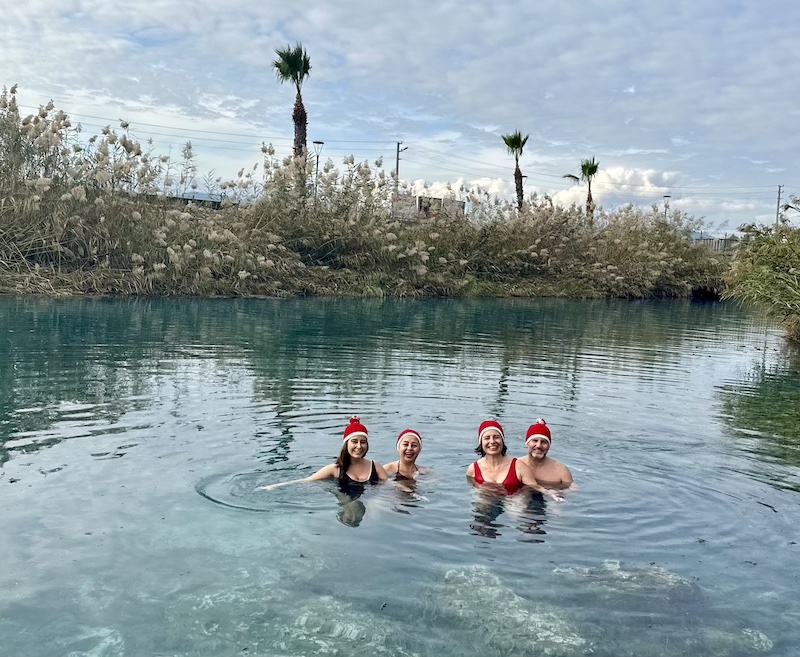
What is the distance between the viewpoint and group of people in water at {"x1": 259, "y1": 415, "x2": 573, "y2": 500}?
8.18 meters

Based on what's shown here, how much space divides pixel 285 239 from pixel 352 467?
2665cm

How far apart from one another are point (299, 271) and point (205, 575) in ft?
93.7

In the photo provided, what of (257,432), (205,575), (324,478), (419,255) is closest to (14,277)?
(419,255)

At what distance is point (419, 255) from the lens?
36.6 m

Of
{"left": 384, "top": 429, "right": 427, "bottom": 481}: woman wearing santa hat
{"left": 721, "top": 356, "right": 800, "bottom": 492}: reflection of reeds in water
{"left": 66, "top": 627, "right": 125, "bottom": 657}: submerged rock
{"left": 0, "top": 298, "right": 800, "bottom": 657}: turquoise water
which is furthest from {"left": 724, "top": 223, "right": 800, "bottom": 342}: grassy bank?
{"left": 66, "top": 627, "right": 125, "bottom": 657}: submerged rock

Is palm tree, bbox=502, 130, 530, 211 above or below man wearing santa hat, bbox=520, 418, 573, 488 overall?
above

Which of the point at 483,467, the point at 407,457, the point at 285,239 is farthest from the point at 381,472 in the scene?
the point at 285,239

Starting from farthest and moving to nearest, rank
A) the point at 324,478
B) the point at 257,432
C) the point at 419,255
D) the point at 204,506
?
the point at 419,255, the point at 257,432, the point at 324,478, the point at 204,506

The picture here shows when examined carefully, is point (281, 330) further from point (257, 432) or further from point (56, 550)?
point (56, 550)

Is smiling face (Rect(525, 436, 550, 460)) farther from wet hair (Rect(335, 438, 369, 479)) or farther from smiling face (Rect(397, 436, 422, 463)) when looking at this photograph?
wet hair (Rect(335, 438, 369, 479))

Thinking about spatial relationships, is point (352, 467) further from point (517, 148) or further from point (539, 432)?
point (517, 148)

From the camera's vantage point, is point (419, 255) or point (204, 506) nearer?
point (204, 506)

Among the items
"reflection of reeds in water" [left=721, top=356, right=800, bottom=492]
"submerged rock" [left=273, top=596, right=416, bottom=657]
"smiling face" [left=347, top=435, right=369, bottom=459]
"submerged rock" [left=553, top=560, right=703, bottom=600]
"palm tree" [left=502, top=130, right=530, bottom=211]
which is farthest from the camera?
"palm tree" [left=502, top=130, right=530, bottom=211]

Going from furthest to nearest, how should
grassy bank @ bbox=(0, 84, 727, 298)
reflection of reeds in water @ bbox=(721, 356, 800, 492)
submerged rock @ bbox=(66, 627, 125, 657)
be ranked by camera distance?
grassy bank @ bbox=(0, 84, 727, 298) → reflection of reeds in water @ bbox=(721, 356, 800, 492) → submerged rock @ bbox=(66, 627, 125, 657)
